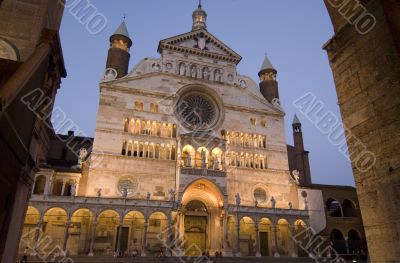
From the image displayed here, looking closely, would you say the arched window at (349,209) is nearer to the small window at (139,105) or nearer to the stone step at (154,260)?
the stone step at (154,260)

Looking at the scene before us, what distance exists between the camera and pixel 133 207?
2636 centimetres

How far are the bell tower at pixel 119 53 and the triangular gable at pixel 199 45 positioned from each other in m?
4.23

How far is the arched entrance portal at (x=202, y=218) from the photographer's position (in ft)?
97.1

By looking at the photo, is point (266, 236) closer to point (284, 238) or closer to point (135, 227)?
point (284, 238)

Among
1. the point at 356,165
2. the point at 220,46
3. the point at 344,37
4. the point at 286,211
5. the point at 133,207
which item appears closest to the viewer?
the point at 356,165

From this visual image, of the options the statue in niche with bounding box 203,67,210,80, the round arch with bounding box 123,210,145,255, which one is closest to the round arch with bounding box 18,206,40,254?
the round arch with bounding box 123,210,145,255

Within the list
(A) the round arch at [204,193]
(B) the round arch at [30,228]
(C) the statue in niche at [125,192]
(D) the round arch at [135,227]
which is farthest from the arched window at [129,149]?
(B) the round arch at [30,228]

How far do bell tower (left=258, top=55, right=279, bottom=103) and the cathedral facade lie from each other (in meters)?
1.71

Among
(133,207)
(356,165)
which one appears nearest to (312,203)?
(133,207)

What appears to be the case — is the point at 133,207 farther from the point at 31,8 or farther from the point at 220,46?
the point at 220,46

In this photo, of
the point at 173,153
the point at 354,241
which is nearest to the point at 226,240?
the point at 173,153

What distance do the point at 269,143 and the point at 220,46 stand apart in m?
13.9

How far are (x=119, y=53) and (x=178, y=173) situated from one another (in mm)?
16882

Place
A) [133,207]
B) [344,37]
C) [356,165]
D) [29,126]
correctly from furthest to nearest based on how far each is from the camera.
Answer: [133,207], [344,37], [356,165], [29,126]
